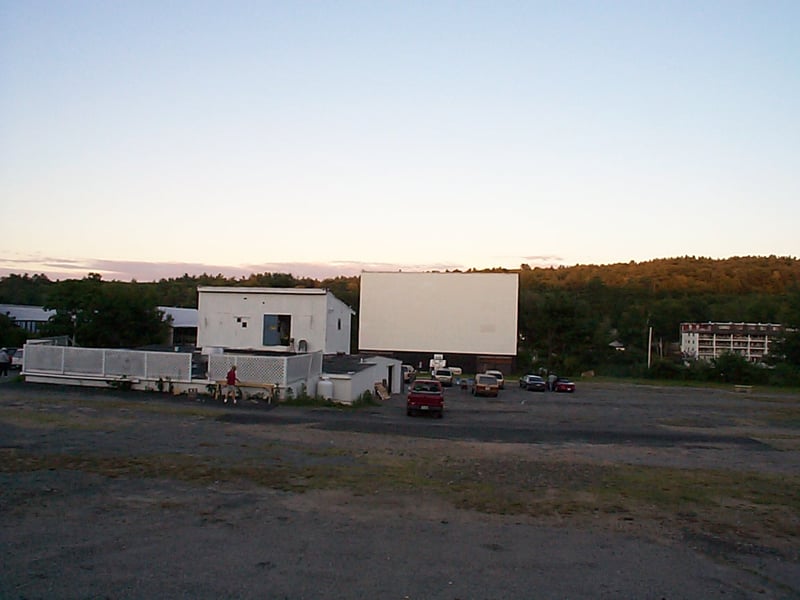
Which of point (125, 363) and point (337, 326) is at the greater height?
point (337, 326)

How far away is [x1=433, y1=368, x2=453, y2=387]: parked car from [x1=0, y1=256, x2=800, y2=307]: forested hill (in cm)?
4619

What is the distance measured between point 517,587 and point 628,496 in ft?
20.8

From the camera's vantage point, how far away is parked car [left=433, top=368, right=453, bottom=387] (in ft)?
178

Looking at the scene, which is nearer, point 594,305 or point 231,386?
point 231,386

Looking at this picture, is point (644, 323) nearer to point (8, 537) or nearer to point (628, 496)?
point (628, 496)

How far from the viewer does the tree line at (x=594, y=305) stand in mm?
47031

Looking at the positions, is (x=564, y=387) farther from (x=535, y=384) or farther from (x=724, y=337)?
(x=724, y=337)

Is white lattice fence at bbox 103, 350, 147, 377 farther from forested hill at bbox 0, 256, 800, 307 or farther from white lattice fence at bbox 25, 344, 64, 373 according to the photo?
forested hill at bbox 0, 256, 800, 307

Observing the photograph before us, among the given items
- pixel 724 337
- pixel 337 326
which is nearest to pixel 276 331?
pixel 337 326

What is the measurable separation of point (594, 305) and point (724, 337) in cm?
2019

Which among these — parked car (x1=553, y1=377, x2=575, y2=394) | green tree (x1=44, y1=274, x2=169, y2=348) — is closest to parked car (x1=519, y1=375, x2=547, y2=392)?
parked car (x1=553, y1=377, x2=575, y2=394)

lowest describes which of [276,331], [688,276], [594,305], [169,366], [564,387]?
[564,387]

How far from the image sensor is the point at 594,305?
114625mm

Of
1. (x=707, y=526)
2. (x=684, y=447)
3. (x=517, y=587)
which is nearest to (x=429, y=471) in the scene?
(x=707, y=526)
